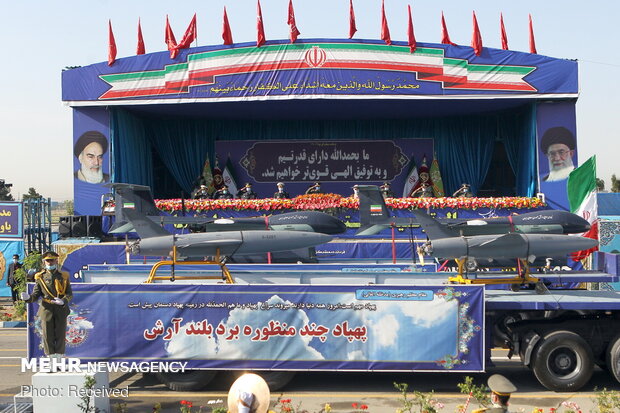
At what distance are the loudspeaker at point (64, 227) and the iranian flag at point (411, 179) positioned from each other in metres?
16.9

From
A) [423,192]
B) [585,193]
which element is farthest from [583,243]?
[423,192]

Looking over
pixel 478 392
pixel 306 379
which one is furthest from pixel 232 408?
pixel 306 379

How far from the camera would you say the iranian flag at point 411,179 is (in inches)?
1331

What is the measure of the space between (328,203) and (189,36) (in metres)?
9.81

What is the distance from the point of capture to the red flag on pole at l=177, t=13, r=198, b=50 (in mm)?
28531

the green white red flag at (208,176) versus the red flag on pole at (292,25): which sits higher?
the red flag on pole at (292,25)

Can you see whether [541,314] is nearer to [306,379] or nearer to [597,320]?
[597,320]

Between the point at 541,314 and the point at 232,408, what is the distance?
322 inches

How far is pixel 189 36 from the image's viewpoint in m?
28.8

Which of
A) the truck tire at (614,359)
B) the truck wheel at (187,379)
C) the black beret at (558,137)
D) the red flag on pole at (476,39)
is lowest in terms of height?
the truck wheel at (187,379)

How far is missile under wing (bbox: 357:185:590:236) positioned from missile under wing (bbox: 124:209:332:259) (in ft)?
7.88

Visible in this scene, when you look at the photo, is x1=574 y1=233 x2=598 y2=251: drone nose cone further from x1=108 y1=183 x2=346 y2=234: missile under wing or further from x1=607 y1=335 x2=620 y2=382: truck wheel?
x1=108 y1=183 x2=346 y2=234: missile under wing

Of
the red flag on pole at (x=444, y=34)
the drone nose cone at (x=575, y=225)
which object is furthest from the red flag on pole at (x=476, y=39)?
the drone nose cone at (x=575, y=225)

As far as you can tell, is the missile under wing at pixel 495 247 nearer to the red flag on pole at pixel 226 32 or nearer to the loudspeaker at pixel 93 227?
the loudspeaker at pixel 93 227
